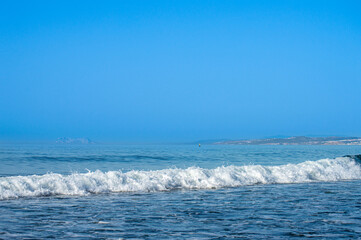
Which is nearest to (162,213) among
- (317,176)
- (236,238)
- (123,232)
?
(123,232)

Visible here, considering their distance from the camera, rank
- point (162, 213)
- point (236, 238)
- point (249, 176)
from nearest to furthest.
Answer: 1. point (236, 238)
2. point (162, 213)
3. point (249, 176)

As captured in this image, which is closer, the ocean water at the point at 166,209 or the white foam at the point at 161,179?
the ocean water at the point at 166,209

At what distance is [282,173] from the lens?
70.3ft

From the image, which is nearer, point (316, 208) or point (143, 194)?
point (316, 208)

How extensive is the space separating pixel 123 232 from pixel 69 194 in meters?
6.95

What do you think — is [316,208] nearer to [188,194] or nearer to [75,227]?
[188,194]

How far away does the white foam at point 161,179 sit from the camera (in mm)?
14242

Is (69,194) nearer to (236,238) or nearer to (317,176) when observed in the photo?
(236,238)

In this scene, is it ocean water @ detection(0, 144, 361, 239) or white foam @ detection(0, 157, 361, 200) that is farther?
white foam @ detection(0, 157, 361, 200)

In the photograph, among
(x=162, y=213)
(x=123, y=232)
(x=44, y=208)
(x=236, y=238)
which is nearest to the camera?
(x=236, y=238)

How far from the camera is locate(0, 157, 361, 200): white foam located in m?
14.2

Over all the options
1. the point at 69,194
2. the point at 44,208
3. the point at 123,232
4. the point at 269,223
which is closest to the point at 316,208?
the point at 269,223

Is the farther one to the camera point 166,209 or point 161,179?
point 161,179

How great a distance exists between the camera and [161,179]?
56.4 feet
